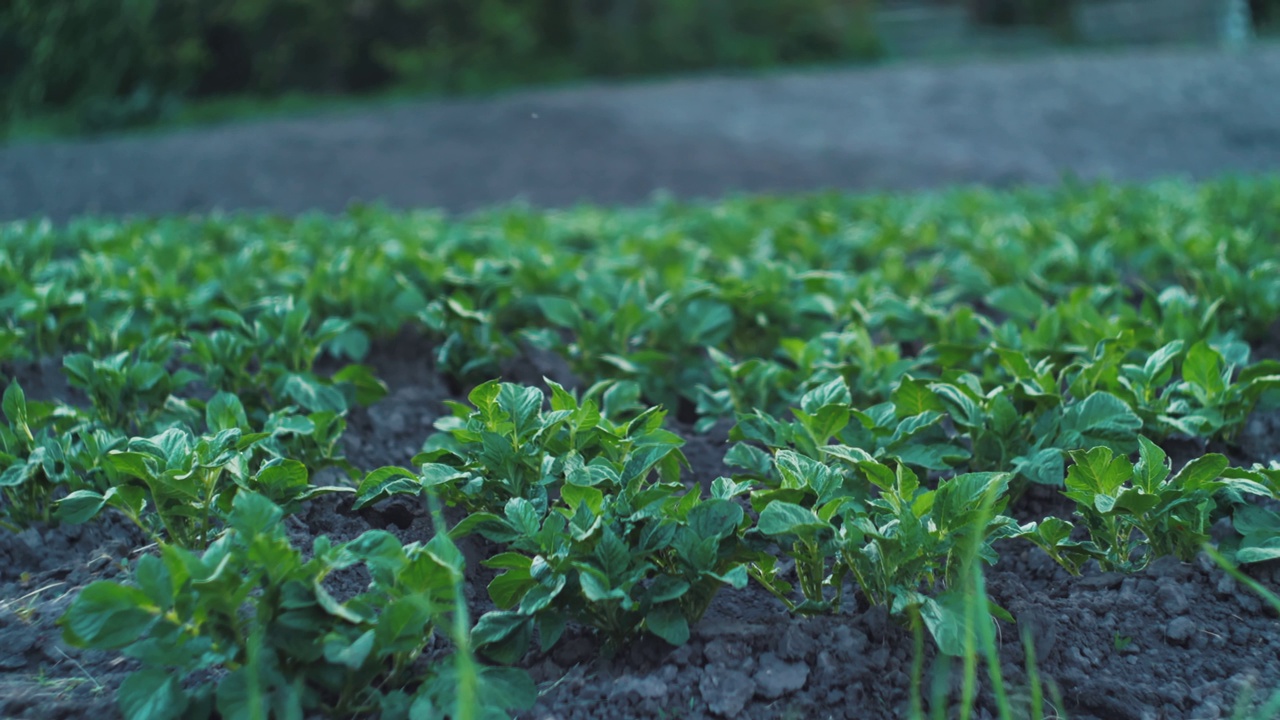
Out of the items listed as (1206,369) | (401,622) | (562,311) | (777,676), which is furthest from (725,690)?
(562,311)

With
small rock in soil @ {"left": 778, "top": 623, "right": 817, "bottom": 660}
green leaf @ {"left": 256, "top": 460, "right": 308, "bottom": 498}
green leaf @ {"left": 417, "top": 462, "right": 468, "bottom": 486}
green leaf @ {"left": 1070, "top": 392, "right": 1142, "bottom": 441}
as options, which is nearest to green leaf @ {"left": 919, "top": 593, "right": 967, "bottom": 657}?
small rock in soil @ {"left": 778, "top": 623, "right": 817, "bottom": 660}

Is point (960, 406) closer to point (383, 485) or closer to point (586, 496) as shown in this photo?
point (586, 496)

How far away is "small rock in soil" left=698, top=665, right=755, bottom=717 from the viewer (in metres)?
1.39

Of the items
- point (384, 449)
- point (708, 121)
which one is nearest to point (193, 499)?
point (384, 449)

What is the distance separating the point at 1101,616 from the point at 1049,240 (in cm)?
265

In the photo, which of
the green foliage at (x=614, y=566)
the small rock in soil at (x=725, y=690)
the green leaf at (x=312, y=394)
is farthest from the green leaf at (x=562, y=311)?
the small rock in soil at (x=725, y=690)

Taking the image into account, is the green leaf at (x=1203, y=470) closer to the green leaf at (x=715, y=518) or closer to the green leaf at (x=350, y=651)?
the green leaf at (x=715, y=518)

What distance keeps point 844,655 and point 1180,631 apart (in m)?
0.51

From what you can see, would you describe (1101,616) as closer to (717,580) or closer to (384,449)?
(717,580)

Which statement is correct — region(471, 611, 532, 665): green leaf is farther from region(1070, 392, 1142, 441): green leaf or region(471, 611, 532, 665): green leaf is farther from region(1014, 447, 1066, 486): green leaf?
region(1070, 392, 1142, 441): green leaf

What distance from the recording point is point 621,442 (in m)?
1.69

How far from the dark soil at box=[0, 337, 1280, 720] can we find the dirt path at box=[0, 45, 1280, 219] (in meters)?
6.74

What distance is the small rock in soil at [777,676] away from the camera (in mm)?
1415

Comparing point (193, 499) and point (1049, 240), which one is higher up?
point (193, 499)
